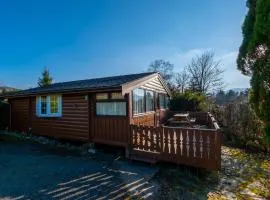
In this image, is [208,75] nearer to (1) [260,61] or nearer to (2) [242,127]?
(2) [242,127]

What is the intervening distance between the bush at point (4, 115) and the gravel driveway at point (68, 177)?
6.37m

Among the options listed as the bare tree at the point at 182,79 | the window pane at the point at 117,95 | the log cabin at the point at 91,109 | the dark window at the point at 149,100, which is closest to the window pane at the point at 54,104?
the log cabin at the point at 91,109

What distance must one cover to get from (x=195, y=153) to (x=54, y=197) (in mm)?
4143

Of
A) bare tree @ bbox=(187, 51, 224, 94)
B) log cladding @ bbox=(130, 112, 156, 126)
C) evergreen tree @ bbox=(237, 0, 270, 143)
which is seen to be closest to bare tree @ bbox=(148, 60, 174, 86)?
bare tree @ bbox=(187, 51, 224, 94)

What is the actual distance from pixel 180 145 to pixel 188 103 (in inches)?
444

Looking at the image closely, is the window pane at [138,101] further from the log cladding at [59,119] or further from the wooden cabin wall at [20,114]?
the wooden cabin wall at [20,114]

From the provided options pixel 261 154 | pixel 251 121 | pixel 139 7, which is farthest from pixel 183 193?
pixel 139 7

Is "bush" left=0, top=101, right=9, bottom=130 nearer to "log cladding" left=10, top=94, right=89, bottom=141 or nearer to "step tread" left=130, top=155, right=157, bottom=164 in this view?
"log cladding" left=10, top=94, right=89, bottom=141

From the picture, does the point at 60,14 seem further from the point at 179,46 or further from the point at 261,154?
the point at 261,154

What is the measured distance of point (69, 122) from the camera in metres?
10.3

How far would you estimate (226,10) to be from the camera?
27.5 ft

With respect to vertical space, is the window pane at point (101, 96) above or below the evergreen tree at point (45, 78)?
below

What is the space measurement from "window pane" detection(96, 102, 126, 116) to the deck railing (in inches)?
43.5

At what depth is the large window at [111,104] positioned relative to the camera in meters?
8.52
